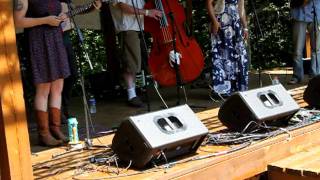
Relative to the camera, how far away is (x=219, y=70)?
5141mm

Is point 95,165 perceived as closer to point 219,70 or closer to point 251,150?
point 251,150

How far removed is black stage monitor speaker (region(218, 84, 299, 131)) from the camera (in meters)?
3.46

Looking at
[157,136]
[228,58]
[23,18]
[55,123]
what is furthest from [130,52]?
[157,136]

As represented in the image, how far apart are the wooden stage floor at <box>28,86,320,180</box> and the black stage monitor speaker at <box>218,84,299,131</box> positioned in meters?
0.16

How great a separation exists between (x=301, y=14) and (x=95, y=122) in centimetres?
262

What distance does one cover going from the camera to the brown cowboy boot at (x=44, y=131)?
3449mm

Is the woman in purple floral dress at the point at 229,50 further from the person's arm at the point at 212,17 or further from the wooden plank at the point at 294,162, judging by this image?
the wooden plank at the point at 294,162

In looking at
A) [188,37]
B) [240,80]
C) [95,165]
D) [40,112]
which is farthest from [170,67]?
[95,165]

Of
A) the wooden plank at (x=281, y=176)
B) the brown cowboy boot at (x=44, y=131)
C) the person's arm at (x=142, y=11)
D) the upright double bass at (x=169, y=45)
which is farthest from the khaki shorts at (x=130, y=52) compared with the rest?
the wooden plank at (x=281, y=176)

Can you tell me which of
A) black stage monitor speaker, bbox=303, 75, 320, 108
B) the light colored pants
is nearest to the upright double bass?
black stage monitor speaker, bbox=303, 75, 320, 108

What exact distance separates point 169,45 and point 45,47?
5.34 feet

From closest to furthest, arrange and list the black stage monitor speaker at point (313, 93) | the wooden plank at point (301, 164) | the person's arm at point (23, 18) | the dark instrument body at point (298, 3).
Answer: the wooden plank at point (301, 164)
the person's arm at point (23, 18)
the black stage monitor speaker at point (313, 93)
the dark instrument body at point (298, 3)

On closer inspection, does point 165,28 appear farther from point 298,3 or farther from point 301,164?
point 301,164

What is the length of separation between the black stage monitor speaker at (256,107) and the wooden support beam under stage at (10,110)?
4.93ft
